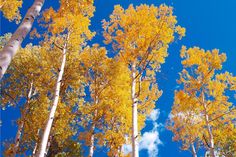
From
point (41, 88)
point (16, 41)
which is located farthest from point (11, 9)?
point (16, 41)

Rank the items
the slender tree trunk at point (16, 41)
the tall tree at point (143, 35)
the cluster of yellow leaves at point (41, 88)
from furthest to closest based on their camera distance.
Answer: the cluster of yellow leaves at point (41, 88) < the tall tree at point (143, 35) < the slender tree trunk at point (16, 41)

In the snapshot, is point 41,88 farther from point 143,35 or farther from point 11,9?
point 143,35

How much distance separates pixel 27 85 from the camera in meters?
14.2

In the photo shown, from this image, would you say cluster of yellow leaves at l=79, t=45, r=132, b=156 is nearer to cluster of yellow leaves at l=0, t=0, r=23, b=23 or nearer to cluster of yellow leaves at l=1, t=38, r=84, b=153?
cluster of yellow leaves at l=1, t=38, r=84, b=153

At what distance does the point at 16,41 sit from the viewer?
3719mm

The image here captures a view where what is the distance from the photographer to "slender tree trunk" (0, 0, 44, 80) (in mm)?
3332

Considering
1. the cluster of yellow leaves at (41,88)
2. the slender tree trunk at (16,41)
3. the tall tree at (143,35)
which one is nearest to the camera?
the slender tree trunk at (16,41)

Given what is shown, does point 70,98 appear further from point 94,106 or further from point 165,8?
point 165,8

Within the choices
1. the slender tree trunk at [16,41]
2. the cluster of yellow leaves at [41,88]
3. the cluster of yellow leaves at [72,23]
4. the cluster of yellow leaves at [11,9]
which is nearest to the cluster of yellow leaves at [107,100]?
the cluster of yellow leaves at [41,88]

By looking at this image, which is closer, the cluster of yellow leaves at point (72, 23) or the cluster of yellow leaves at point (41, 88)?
the cluster of yellow leaves at point (72, 23)

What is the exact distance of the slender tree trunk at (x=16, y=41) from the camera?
3.33 m

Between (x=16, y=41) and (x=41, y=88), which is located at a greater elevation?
(x=41, y=88)

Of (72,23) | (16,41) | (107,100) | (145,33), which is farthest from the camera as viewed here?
(107,100)

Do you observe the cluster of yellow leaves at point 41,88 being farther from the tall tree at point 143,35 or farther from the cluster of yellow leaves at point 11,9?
the tall tree at point 143,35
